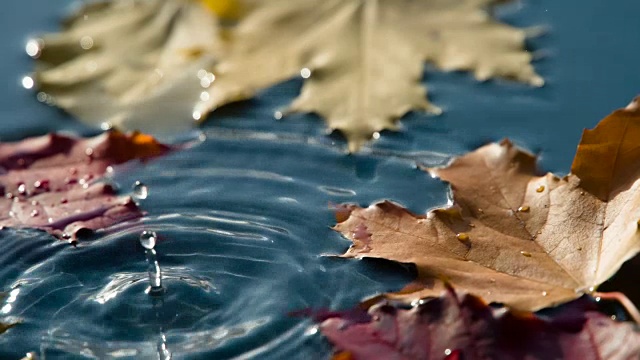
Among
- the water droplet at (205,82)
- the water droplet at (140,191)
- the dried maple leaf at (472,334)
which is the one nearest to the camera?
the dried maple leaf at (472,334)

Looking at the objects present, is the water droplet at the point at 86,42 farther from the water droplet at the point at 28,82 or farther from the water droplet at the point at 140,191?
the water droplet at the point at 140,191

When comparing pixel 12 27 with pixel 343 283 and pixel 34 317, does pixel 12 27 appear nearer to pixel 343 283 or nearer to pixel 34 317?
pixel 34 317

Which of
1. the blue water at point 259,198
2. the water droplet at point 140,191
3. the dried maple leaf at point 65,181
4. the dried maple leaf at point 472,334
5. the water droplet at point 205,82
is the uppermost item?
the water droplet at point 205,82

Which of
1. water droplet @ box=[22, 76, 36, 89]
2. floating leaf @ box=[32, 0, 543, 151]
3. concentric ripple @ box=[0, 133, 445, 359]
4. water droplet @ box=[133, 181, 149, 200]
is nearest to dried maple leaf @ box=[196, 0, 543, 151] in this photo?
floating leaf @ box=[32, 0, 543, 151]

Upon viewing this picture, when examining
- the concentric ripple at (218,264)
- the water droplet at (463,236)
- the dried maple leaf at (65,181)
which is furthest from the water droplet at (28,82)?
the water droplet at (463,236)

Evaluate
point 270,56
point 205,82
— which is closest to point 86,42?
point 205,82

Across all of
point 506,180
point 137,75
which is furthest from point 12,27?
point 506,180

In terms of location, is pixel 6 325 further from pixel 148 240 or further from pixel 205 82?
pixel 205 82
